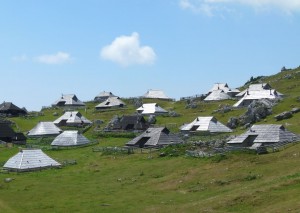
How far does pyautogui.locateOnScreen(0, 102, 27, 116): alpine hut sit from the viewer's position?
138 meters

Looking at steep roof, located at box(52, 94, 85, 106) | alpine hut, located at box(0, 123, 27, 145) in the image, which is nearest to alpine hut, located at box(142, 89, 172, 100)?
steep roof, located at box(52, 94, 85, 106)

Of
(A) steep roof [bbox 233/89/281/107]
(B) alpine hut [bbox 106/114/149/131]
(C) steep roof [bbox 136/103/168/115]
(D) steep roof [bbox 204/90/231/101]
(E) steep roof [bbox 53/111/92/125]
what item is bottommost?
(B) alpine hut [bbox 106/114/149/131]

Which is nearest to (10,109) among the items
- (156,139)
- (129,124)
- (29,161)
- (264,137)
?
(129,124)

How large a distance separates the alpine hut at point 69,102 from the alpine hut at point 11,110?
54.5 ft

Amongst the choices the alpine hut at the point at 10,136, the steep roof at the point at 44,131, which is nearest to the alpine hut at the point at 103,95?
the steep roof at the point at 44,131

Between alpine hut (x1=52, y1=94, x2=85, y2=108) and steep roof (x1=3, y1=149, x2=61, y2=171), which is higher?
alpine hut (x1=52, y1=94, x2=85, y2=108)

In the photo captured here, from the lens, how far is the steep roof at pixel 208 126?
88375 mm

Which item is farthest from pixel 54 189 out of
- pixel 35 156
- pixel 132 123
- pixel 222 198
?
pixel 132 123

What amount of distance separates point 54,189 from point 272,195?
77.8ft

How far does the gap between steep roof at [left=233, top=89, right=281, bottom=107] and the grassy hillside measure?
51.2 metres

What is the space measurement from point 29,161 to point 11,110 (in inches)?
3070

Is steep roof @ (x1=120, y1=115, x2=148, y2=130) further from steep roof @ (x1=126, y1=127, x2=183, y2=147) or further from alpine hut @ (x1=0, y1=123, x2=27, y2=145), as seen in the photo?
steep roof @ (x1=126, y1=127, x2=183, y2=147)

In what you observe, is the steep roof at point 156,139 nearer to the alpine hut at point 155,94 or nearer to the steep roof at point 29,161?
the steep roof at point 29,161

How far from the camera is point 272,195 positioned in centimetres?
3728
